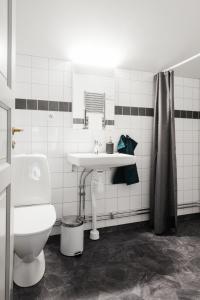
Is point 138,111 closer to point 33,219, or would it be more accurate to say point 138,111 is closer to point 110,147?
point 110,147

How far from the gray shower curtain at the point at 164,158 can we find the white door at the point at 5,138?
1.90 m

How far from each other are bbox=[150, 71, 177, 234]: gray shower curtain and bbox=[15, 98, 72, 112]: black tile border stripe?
108 centimetres

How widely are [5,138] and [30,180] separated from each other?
1159mm

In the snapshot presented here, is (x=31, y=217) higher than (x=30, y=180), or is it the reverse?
(x=30, y=180)

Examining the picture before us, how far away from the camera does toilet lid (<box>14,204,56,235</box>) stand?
1.41m

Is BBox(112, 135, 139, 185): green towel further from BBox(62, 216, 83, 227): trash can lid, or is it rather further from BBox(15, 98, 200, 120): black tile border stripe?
BBox(62, 216, 83, 227): trash can lid

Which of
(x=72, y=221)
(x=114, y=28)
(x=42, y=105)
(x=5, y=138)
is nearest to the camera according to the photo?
(x=5, y=138)

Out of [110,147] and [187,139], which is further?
[187,139]

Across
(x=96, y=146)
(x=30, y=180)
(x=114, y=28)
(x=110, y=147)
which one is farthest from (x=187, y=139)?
(x=30, y=180)

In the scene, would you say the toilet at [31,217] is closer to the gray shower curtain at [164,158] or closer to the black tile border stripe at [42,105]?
the black tile border stripe at [42,105]

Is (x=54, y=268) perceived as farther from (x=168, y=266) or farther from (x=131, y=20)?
(x=131, y=20)

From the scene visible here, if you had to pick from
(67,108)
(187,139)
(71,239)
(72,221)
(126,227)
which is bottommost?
(126,227)

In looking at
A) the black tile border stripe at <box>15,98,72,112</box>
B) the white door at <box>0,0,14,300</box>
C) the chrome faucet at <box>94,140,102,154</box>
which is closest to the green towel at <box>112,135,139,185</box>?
the chrome faucet at <box>94,140,102,154</box>

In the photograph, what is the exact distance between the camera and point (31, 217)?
1617 mm
